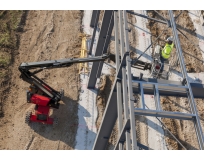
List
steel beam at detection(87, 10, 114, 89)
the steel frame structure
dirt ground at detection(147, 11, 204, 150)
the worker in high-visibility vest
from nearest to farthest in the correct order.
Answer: the steel frame structure
steel beam at detection(87, 10, 114, 89)
dirt ground at detection(147, 11, 204, 150)
the worker in high-visibility vest

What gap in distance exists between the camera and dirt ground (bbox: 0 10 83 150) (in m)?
15.5

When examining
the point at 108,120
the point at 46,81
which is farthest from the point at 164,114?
the point at 46,81

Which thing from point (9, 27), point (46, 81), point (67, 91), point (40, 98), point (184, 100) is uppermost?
point (9, 27)

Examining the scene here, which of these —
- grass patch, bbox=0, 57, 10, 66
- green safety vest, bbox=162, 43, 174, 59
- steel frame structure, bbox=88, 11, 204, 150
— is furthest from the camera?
grass patch, bbox=0, 57, 10, 66

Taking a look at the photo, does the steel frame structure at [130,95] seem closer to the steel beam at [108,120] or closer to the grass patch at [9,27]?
the steel beam at [108,120]

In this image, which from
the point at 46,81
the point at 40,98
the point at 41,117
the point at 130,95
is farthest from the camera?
the point at 46,81

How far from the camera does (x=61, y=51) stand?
19594 millimetres

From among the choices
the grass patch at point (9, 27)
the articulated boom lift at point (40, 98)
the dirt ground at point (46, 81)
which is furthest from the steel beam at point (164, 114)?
the grass patch at point (9, 27)

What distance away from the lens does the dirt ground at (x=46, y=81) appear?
50.9ft

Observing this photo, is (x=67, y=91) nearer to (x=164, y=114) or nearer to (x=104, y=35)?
(x=104, y=35)

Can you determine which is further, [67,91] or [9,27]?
[9,27]

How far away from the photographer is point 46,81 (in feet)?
58.3

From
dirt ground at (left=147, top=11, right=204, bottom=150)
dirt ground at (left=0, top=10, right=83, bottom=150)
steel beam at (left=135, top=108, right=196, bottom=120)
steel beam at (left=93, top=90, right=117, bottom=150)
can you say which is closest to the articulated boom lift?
dirt ground at (left=0, top=10, right=83, bottom=150)

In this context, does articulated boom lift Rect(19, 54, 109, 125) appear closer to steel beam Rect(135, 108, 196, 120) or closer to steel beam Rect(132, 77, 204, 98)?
steel beam Rect(132, 77, 204, 98)
